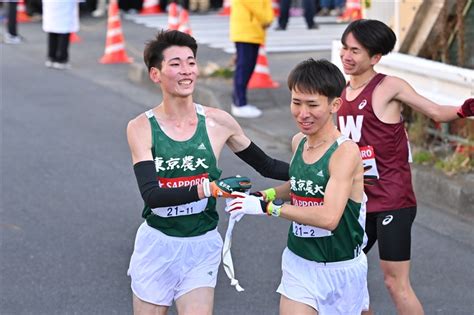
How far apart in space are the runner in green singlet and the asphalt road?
1.87 m

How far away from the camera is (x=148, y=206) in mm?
4574

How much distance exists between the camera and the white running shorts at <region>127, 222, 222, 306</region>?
4.70 meters

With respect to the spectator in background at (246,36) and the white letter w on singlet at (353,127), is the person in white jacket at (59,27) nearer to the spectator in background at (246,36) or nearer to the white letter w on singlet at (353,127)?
the spectator in background at (246,36)

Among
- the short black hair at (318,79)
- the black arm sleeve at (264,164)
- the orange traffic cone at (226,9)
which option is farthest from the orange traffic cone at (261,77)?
the orange traffic cone at (226,9)

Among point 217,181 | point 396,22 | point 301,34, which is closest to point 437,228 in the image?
point 396,22

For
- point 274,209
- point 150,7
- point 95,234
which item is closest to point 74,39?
point 150,7

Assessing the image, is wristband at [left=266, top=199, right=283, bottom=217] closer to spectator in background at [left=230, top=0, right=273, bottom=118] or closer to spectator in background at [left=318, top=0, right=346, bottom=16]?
spectator in background at [left=230, top=0, right=273, bottom=118]

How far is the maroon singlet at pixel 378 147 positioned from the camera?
541 centimetres

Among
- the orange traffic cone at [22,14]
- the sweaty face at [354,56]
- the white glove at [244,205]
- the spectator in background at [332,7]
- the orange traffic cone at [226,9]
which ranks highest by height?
the sweaty face at [354,56]

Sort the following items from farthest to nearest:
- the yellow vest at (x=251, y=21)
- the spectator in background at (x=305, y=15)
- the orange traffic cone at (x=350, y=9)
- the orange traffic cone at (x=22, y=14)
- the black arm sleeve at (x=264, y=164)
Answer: the orange traffic cone at (x=22, y=14), the orange traffic cone at (x=350, y=9), the spectator in background at (x=305, y=15), the yellow vest at (x=251, y=21), the black arm sleeve at (x=264, y=164)

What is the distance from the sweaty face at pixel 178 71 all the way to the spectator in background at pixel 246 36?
7.55 m

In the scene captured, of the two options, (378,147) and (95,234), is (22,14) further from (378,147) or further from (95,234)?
(378,147)

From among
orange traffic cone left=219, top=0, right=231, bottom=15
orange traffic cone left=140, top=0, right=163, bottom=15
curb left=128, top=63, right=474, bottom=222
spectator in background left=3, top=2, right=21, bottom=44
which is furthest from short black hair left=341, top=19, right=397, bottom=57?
orange traffic cone left=140, top=0, right=163, bottom=15

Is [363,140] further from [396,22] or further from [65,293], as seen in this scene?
[396,22]
